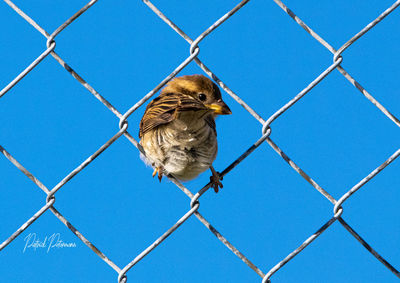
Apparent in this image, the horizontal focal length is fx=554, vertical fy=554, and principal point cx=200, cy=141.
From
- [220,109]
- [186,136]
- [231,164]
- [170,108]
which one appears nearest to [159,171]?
[186,136]

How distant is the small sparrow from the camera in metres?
3.89

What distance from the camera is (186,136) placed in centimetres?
400

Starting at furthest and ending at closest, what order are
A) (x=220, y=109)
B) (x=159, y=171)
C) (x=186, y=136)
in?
(x=159, y=171)
(x=186, y=136)
(x=220, y=109)

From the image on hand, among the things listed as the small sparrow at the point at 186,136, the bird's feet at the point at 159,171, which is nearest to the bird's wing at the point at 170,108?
the small sparrow at the point at 186,136

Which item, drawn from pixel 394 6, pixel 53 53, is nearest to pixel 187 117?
pixel 53 53

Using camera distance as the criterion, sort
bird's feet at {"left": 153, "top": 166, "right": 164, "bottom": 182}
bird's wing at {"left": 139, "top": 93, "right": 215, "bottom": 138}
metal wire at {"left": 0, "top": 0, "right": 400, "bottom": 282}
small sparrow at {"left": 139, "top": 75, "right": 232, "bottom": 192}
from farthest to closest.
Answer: bird's feet at {"left": 153, "top": 166, "right": 164, "bottom": 182}
small sparrow at {"left": 139, "top": 75, "right": 232, "bottom": 192}
bird's wing at {"left": 139, "top": 93, "right": 215, "bottom": 138}
metal wire at {"left": 0, "top": 0, "right": 400, "bottom": 282}

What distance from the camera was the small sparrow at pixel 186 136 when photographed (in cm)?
389

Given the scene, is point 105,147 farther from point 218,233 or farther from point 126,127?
point 218,233

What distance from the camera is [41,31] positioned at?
255 cm

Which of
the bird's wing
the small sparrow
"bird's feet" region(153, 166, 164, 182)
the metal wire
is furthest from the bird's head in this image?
the metal wire

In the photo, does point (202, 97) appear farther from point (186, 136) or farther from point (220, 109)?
point (220, 109)

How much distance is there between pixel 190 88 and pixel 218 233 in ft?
5.52

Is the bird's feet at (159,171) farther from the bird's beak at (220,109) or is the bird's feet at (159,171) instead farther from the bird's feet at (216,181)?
the bird's beak at (220,109)

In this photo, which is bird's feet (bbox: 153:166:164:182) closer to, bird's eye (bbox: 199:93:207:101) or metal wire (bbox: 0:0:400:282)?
bird's eye (bbox: 199:93:207:101)
